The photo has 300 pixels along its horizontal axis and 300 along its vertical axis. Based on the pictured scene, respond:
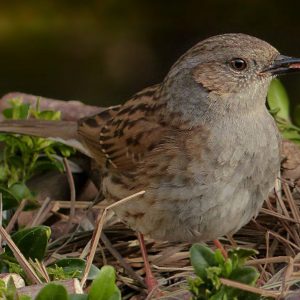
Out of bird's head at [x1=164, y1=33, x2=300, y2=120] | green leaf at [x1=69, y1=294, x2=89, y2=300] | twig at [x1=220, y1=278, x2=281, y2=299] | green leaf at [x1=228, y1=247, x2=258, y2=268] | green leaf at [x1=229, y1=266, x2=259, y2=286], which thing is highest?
bird's head at [x1=164, y1=33, x2=300, y2=120]

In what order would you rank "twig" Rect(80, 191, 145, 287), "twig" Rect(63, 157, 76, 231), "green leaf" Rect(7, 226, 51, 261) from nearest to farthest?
"twig" Rect(80, 191, 145, 287) < "green leaf" Rect(7, 226, 51, 261) < "twig" Rect(63, 157, 76, 231)

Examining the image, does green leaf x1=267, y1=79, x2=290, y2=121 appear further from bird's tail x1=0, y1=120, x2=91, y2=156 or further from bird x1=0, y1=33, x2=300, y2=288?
bird's tail x1=0, y1=120, x2=91, y2=156

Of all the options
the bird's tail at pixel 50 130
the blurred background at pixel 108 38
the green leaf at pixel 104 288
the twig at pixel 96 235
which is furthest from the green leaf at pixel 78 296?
the blurred background at pixel 108 38

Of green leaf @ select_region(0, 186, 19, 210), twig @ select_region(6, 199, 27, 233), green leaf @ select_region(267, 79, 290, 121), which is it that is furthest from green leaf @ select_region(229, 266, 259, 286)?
green leaf @ select_region(267, 79, 290, 121)

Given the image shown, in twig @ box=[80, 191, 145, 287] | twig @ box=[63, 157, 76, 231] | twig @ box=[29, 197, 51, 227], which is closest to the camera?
twig @ box=[80, 191, 145, 287]

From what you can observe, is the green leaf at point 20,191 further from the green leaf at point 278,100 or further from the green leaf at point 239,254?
the green leaf at point 239,254

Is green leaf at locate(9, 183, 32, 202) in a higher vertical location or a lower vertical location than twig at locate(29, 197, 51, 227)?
higher

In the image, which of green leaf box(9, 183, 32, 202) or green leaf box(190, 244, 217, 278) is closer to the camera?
green leaf box(190, 244, 217, 278)
